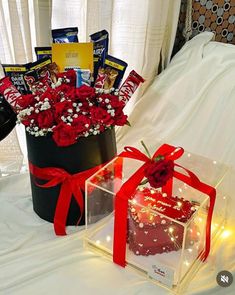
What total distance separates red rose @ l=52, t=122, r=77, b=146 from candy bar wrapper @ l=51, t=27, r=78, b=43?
278 millimetres

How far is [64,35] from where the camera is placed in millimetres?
1049

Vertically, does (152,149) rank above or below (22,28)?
below

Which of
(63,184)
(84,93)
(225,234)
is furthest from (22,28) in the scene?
(225,234)

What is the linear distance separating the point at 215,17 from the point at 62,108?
802 mm

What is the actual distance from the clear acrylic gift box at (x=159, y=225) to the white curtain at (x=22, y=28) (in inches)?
17.1

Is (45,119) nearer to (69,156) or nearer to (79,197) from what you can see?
(69,156)

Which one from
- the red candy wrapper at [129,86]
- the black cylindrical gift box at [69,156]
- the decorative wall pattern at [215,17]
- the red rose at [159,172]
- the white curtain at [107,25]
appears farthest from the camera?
the decorative wall pattern at [215,17]

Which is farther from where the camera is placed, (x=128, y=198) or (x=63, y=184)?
(x=63, y=184)

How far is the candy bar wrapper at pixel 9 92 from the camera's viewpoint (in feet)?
3.13

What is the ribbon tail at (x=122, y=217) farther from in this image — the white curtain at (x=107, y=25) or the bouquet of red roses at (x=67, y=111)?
the white curtain at (x=107, y=25)

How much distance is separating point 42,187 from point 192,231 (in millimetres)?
377

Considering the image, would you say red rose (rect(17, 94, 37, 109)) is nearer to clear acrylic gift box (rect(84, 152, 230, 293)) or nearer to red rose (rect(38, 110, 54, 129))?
red rose (rect(38, 110, 54, 129))

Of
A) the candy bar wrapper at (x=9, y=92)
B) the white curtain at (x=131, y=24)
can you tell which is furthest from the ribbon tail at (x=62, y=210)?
the white curtain at (x=131, y=24)

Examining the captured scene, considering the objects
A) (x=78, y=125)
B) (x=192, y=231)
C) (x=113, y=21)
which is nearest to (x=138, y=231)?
(x=192, y=231)
